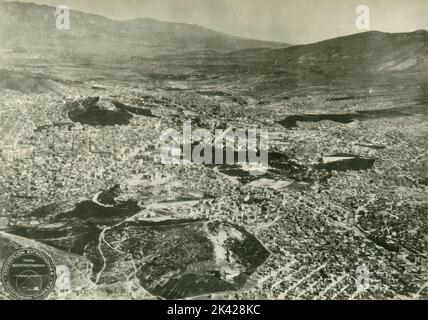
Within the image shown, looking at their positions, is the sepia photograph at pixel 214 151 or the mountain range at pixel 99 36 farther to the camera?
the mountain range at pixel 99 36

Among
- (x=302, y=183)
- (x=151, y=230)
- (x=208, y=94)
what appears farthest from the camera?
(x=208, y=94)

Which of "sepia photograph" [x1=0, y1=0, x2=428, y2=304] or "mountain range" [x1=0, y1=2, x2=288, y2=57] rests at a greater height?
"mountain range" [x1=0, y1=2, x2=288, y2=57]

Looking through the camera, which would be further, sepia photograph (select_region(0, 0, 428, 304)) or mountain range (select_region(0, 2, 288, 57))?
mountain range (select_region(0, 2, 288, 57))

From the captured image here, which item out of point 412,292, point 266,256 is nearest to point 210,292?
point 266,256

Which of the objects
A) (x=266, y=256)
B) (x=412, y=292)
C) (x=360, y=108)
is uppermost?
(x=360, y=108)

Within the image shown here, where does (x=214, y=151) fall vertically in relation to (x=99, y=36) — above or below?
below

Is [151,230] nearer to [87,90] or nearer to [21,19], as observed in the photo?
[87,90]

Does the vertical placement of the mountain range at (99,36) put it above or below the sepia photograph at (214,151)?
above

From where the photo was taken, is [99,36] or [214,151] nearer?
[214,151]
